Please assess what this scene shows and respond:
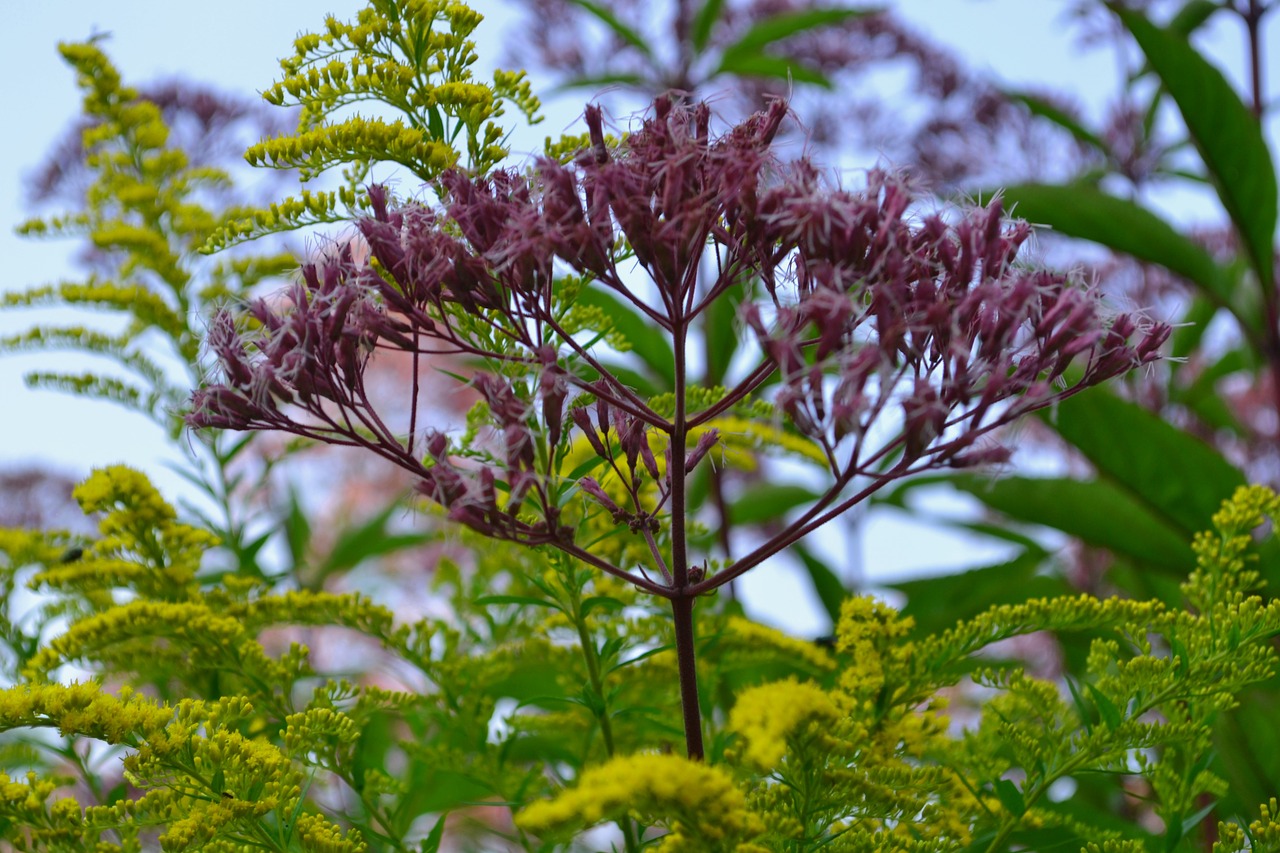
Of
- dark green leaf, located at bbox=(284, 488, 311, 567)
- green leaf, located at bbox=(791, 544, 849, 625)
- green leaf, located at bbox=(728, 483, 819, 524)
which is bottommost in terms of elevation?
green leaf, located at bbox=(791, 544, 849, 625)

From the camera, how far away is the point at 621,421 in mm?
925

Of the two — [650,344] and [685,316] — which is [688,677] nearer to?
[685,316]

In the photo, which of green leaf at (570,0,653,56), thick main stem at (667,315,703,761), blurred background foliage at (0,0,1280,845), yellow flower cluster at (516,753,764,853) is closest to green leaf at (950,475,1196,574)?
blurred background foliage at (0,0,1280,845)

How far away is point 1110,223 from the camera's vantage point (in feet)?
4.91

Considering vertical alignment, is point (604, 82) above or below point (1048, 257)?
above

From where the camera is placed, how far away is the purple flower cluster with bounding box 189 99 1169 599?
0.77m

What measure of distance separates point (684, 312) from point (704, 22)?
4.30 feet

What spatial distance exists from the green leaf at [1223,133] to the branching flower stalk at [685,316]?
699mm

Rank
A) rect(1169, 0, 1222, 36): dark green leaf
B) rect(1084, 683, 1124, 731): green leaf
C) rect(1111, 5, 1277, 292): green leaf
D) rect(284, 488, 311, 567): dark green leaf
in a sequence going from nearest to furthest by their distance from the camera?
rect(1084, 683, 1124, 731): green leaf < rect(1111, 5, 1277, 292): green leaf < rect(1169, 0, 1222, 36): dark green leaf < rect(284, 488, 311, 567): dark green leaf

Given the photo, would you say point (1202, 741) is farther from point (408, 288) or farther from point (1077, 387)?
point (408, 288)

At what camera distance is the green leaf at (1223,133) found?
1449mm

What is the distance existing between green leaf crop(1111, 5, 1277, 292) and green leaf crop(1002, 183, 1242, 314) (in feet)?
0.25

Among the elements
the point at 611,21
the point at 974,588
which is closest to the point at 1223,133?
the point at 974,588

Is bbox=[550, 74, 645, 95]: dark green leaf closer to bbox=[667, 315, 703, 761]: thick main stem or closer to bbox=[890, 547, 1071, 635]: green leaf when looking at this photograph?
bbox=[890, 547, 1071, 635]: green leaf
